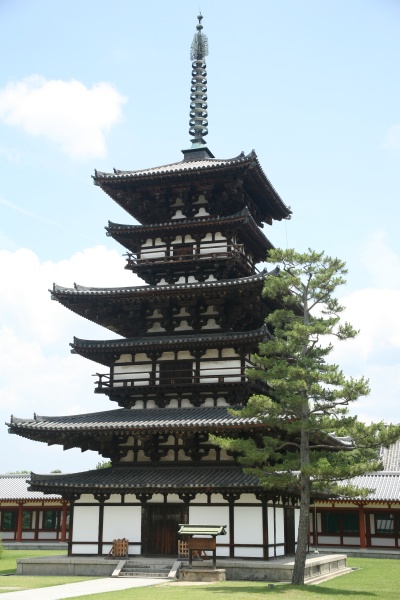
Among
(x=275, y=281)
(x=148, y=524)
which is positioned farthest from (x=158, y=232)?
(x=148, y=524)

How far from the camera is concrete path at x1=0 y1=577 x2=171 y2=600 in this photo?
2241 centimetres

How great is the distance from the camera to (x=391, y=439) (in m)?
25.1

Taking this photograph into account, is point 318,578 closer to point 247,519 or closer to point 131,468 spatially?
point 247,519

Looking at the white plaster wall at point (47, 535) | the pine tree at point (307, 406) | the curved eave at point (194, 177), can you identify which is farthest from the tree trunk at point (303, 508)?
the white plaster wall at point (47, 535)

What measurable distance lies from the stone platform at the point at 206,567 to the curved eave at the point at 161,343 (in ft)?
30.4

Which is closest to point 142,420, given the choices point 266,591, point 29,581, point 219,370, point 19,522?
point 219,370

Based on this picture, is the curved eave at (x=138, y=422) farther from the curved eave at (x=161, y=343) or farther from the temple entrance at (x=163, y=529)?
the temple entrance at (x=163, y=529)

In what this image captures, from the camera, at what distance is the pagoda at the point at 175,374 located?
3003 centimetres

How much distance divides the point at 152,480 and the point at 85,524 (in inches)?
164

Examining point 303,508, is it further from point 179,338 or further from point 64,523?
point 64,523

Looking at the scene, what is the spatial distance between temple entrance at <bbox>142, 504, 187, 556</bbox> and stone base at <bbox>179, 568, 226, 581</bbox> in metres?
3.17

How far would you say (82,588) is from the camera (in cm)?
2481

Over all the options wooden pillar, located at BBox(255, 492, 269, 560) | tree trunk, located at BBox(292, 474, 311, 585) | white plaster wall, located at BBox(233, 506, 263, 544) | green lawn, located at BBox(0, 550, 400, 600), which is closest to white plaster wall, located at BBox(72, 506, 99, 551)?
green lawn, located at BBox(0, 550, 400, 600)

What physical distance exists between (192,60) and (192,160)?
904 centimetres
